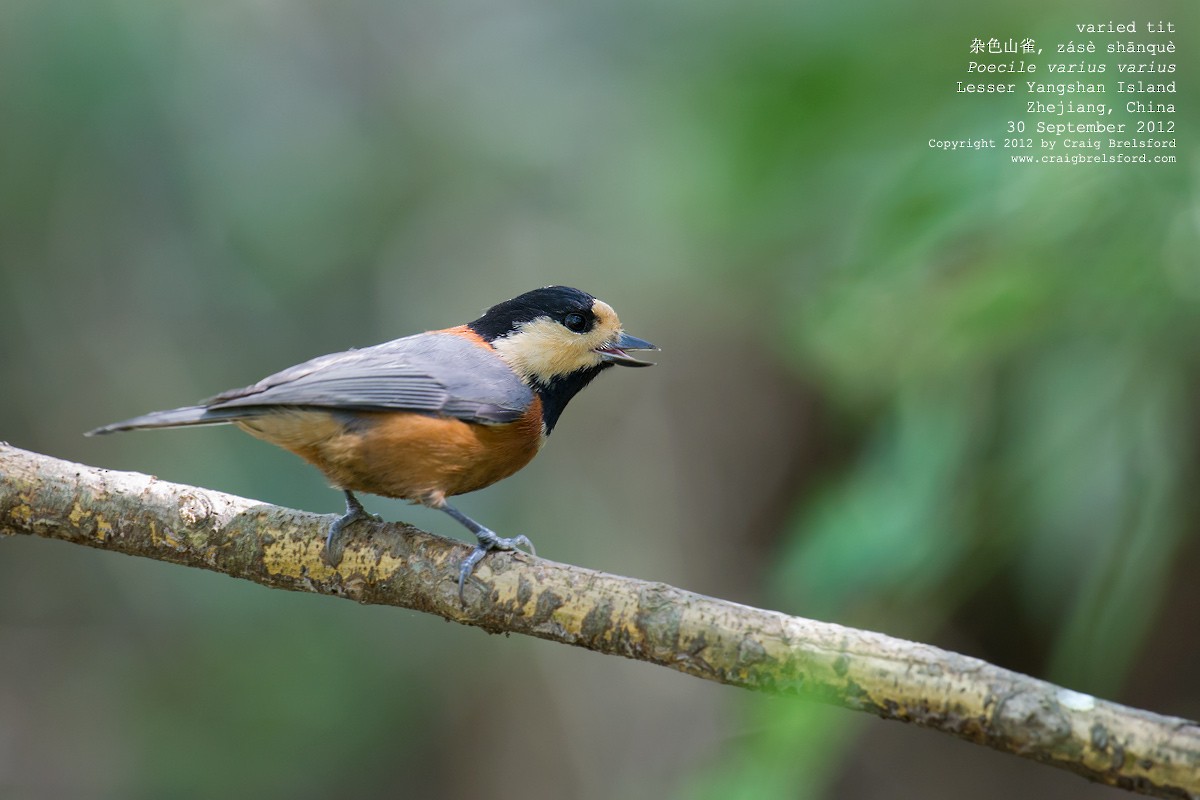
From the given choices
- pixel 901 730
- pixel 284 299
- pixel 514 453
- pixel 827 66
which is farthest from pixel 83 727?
pixel 827 66

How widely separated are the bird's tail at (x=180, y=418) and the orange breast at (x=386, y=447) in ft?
0.32

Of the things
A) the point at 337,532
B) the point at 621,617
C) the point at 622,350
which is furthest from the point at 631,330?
the point at 621,617

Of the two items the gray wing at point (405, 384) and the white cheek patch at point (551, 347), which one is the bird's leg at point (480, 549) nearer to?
the gray wing at point (405, 384)

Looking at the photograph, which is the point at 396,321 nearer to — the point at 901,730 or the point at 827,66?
the point at 827,66

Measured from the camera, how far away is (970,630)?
593cm

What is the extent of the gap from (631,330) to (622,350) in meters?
2.69

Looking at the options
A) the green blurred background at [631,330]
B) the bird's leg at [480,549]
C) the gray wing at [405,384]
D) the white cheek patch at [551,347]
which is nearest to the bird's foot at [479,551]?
the bird's leg at [480,549]

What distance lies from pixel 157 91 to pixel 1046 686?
429cm

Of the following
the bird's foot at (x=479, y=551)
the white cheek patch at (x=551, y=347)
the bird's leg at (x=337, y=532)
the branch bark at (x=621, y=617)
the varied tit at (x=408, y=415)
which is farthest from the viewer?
the white cheek patch at (x=551, y=347)

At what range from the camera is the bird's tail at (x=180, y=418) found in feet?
9.09

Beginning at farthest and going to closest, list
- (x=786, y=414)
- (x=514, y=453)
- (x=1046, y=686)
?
(x=786, y=414), (x=514, y=453), (x=1046, y=686)

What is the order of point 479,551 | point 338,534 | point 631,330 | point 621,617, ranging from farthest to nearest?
1. point 631,330
2. point 338,534
3. point 479,551
4. point 621,617

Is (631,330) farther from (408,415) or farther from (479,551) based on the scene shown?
(479,551)

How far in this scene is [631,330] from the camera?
6598 mm
